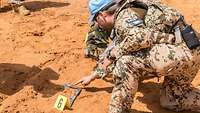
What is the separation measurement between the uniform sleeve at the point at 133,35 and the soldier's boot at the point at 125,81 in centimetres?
11

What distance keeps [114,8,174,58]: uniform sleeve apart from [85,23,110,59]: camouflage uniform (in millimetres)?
1613

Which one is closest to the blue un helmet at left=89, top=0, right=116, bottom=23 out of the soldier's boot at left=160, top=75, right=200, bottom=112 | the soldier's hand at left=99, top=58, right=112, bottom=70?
the soldier's hand at left=99, top=58, right=112, bottom=70

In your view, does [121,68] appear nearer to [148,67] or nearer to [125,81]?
[125,81]

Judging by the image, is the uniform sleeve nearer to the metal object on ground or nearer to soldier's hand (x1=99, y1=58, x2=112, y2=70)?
soldier's hand (x1=99, y1=58, x2=112, y2=70)

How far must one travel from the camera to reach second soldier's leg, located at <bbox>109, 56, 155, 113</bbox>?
4.52 meters

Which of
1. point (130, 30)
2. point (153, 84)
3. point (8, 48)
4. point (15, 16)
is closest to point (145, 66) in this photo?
point (130, 30)

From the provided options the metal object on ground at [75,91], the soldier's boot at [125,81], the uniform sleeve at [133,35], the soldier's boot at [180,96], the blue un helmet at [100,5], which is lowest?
the metal object on ground at [75,91]

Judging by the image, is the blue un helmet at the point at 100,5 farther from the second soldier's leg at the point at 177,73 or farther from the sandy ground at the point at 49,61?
the sandy ground at the point at 49,61

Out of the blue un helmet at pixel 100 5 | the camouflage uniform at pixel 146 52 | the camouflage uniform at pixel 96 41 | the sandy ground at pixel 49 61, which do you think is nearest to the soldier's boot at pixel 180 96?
the sandy ground at pixel 49 61

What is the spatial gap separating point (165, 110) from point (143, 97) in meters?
0.35

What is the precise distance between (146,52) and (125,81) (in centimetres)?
33

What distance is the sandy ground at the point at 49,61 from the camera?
5234mm

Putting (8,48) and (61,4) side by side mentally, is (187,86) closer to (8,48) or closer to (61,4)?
(8,48)

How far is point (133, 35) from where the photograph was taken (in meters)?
4.37
